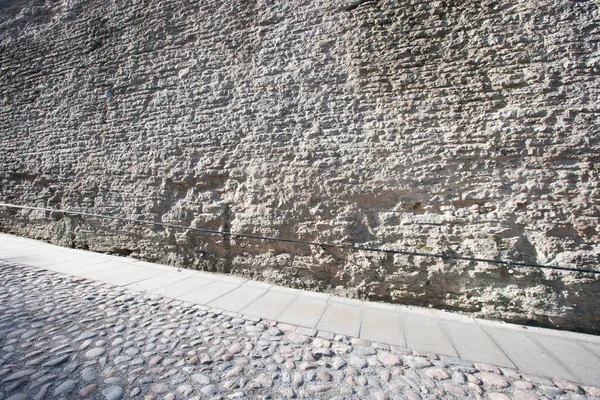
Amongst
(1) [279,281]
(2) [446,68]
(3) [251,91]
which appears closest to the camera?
(2) [446,68]

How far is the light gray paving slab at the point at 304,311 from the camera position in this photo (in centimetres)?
281

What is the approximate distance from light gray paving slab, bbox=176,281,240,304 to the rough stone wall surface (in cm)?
49

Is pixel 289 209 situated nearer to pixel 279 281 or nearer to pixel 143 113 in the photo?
pixel 279 281

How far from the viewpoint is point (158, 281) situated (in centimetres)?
381

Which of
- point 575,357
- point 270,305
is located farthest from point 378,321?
point 575,357

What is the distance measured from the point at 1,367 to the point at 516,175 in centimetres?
513

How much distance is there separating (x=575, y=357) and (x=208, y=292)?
3916mm

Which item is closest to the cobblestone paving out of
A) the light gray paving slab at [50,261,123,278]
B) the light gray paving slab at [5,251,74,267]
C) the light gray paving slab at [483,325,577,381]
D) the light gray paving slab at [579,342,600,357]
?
the light gray paving slab at [483,325,577,381]

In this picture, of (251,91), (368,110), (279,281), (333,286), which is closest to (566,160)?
(368,110)

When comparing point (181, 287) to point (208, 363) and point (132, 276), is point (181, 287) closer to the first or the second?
point (132, 276)

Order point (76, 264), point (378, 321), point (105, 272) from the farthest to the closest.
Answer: point (76, 264) → point (105, 272) → point (378, 321)

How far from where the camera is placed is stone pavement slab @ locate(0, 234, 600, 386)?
2281 mm

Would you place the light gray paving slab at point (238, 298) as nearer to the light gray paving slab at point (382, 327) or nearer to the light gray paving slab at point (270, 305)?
the light gray paving slab at point (270, 305)

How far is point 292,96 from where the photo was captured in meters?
4.02
